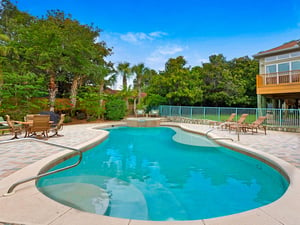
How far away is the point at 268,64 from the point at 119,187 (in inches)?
687

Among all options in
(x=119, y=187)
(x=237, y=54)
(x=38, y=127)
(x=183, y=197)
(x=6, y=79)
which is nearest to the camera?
(x=183, y=197)

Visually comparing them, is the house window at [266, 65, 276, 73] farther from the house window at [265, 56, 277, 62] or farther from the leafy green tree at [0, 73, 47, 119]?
the leafy green tree at [0, 73, 47, 119]

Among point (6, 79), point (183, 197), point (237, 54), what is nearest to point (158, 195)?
point (183, 197)

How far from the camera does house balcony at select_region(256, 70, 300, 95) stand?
12.8 m

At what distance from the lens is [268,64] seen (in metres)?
16.3

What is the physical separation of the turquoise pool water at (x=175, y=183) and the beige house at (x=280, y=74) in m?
9.43

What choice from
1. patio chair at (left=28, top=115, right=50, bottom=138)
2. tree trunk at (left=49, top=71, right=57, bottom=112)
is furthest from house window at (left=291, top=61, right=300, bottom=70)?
tree trunk at (left=49, top=71, right=57, bottom=112)

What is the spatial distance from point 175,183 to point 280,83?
521 inches

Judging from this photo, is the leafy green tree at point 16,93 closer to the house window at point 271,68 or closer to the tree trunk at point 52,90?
the tree trunk at point 52,90

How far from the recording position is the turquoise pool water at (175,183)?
10.9ft

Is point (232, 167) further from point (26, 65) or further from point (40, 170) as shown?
point (26, 65)

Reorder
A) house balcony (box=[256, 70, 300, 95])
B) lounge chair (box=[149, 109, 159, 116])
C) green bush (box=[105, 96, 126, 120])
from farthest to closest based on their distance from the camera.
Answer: lounge chair (box=[149, 109, 159, 116])
green bush (box=[105, 96, 126, 120])
house balcony (box=[256, 70, 300, 95])

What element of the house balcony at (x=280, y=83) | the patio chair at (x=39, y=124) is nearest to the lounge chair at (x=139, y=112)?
the house balcony at (x=280, y=83)

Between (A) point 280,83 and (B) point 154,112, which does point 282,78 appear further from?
(B) point 154,112
